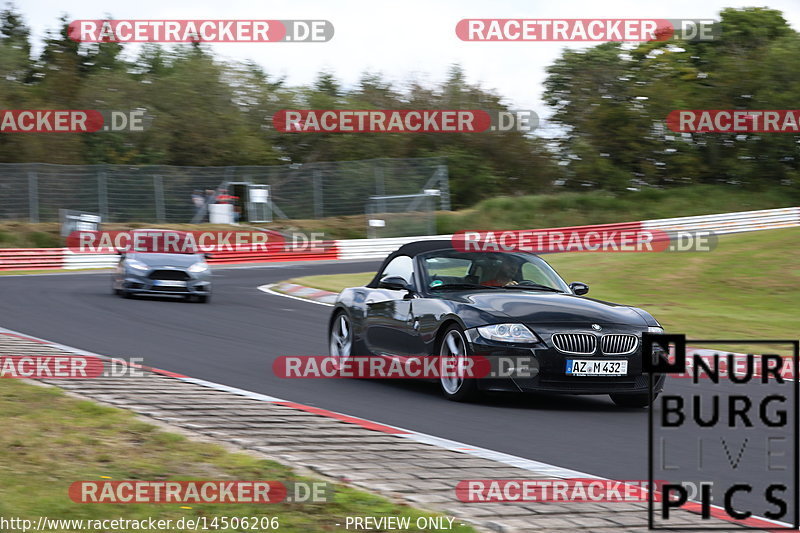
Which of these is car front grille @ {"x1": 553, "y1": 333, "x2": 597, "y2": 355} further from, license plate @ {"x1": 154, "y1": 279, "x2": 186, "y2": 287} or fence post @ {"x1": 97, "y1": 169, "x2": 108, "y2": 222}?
fence post @ {"x1": 97, "y1": 169, "x2": 108, "y2": 222}

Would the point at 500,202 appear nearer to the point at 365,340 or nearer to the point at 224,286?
the point at 224,286

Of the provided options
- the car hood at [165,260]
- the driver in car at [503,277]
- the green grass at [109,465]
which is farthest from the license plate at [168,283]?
the green grass at [109,465]

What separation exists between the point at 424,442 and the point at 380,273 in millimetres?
4050

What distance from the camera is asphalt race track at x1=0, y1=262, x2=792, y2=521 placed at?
23.9 ft

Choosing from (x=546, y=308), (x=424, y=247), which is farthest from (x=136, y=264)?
(x=546, y=308)

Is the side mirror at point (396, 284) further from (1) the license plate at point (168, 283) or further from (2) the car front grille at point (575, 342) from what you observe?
(1) the license plate at point (168, 283)

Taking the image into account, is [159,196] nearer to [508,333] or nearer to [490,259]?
[490,259]

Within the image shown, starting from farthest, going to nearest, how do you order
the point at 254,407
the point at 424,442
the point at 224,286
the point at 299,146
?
the point at 299,146, the point at 224,286, the point at 254,407, the point at 424,442

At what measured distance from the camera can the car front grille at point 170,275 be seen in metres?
20.1

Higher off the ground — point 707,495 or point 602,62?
point 602,62

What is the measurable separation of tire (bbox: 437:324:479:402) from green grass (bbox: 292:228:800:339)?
6538 millimetres

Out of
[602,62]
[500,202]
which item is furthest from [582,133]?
[500,202]

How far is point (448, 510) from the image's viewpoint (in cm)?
521

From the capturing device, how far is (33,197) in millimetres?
35625
